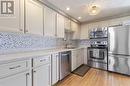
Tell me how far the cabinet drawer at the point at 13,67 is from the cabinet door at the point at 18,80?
7 cm

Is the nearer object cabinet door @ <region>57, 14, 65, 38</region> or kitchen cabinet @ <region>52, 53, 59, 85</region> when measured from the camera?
kitchen cabinet @ <region>52, 53, 59, 85</region>

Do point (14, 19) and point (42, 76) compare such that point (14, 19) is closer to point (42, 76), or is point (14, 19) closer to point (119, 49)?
point (42, 76)

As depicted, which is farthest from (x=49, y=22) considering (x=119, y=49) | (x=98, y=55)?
(x=98, y=55)

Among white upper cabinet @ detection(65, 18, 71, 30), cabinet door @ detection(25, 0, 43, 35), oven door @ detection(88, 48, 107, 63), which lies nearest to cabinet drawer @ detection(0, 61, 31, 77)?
cabinet door @ detection(25, 0, 43, 35)

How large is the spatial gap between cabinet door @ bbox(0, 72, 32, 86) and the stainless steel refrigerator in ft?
10.5

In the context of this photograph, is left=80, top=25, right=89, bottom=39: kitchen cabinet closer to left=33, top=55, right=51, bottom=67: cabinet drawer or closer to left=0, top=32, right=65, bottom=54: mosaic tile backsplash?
left=0, top=32, right=65, bottom=54: mosaic tile backsplash

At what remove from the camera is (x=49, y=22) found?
3068 mm

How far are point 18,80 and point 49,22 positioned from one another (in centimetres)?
185

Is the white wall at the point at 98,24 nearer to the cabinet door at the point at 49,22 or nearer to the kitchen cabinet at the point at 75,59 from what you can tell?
the kitchen cabinet at the point at 75,59

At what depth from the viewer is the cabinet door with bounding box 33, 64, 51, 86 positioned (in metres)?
Answer: 2.06

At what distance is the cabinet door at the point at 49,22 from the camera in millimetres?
2872

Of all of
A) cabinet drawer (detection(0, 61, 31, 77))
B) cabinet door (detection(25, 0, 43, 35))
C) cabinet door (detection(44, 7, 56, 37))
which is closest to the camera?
cabinet drawer (detection(0, 61, 31, 77))

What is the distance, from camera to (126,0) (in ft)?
9.65

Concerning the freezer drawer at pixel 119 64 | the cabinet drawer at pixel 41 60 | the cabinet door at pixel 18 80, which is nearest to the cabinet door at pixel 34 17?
the cabinet drawer at pixel 41 60
